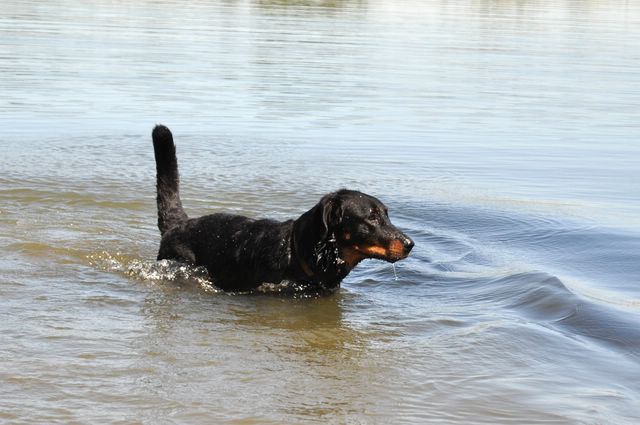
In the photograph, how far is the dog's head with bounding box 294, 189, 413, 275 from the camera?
691 cm

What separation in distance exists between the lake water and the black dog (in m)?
0.20

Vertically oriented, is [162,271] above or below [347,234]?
below

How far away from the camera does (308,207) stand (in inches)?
393

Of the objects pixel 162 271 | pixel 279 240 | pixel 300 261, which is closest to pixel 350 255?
pixel 300 261

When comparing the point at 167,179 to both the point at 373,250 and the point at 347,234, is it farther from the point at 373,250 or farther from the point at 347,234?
the point at 373,250

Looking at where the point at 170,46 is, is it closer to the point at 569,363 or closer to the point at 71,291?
the point at 71,291

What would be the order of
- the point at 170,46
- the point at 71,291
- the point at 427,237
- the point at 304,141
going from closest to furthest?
the point at 71,291 → the point at 427,237 → the point at 304,141 → the point at 170,46

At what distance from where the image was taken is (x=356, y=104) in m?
16.7

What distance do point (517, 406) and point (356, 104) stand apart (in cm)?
1198

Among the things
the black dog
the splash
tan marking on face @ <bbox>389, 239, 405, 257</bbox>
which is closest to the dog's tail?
the black dog

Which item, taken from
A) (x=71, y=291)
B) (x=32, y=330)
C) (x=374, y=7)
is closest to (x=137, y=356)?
(x=32, y=330)

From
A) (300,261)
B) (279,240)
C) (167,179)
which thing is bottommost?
(300,261)

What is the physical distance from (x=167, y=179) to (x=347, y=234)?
1546 mm

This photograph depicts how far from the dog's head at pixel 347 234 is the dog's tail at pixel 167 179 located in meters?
1.13
